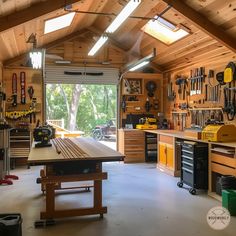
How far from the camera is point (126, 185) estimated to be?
18.4 ft

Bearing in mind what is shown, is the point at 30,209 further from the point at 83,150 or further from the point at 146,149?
the point at 146,149

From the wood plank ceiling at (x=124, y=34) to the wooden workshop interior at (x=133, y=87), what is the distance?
2 cm

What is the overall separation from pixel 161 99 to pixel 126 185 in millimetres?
3772

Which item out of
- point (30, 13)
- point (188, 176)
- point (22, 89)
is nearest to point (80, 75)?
point (22, 89)

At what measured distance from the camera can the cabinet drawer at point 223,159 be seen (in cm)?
437

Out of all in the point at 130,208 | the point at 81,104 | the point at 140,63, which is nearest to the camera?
the point at 130,208

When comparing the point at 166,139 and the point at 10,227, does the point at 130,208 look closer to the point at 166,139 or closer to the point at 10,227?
the point at 10,227

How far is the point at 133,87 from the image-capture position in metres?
8.48

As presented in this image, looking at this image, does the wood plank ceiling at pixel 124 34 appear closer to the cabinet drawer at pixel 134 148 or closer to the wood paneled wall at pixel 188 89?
the wood paneled wall at pixel 188 89

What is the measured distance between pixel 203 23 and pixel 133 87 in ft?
11.7

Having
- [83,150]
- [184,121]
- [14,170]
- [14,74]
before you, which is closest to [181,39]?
[184,121]

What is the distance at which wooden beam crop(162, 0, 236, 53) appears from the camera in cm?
503

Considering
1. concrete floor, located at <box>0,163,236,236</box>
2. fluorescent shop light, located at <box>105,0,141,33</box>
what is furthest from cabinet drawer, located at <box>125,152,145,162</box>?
fluorescent shop light, located at <box>105,0,141,33</box>

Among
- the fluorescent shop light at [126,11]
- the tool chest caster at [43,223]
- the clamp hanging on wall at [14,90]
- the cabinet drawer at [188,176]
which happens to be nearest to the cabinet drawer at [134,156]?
the cabinet drawer at [188,176]
